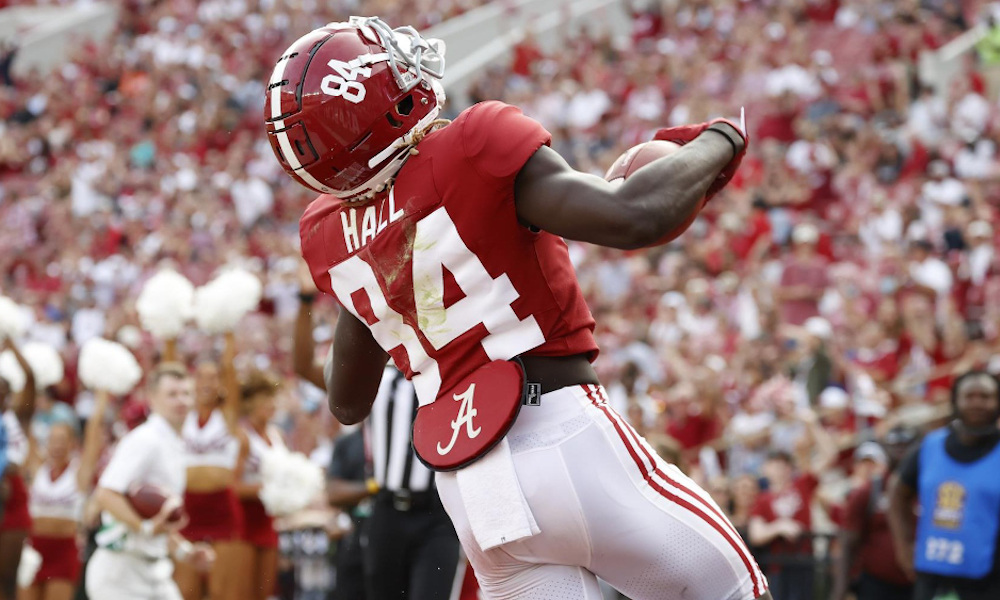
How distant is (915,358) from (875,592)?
261 centimetres

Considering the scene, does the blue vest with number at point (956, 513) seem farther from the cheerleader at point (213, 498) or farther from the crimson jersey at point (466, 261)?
the crimson jersey at point (466, 261)

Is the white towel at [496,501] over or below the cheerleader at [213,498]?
over

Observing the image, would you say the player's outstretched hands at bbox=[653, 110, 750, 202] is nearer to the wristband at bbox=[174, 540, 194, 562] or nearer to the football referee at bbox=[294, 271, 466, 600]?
the football referee at bbox=[294, 271, 466, 600]

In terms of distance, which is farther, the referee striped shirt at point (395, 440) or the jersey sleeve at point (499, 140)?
the referee striped shirt at point (395, 440)

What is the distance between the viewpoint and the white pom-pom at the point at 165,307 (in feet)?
29.3

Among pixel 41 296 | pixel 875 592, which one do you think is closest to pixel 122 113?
pixel 41 296

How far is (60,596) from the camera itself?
9453 millimetres

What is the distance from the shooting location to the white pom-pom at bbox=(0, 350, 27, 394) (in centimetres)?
929

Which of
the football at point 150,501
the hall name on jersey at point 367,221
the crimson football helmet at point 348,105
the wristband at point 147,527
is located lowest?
the wristband at point 147,527

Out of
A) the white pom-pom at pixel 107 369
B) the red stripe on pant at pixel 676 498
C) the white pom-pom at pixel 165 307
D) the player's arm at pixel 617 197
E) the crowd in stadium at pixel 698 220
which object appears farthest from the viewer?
the crowd in stadium at pixel 698 220

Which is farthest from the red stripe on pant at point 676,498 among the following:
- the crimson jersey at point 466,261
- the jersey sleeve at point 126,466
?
the jersey sleeve at point 126,466

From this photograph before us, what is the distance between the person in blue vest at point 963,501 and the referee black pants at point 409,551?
8.81 ft

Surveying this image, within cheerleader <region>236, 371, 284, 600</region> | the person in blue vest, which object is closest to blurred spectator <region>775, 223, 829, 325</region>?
the person in blue vest

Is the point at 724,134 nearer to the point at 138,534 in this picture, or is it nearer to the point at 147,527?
the point at 147,527
